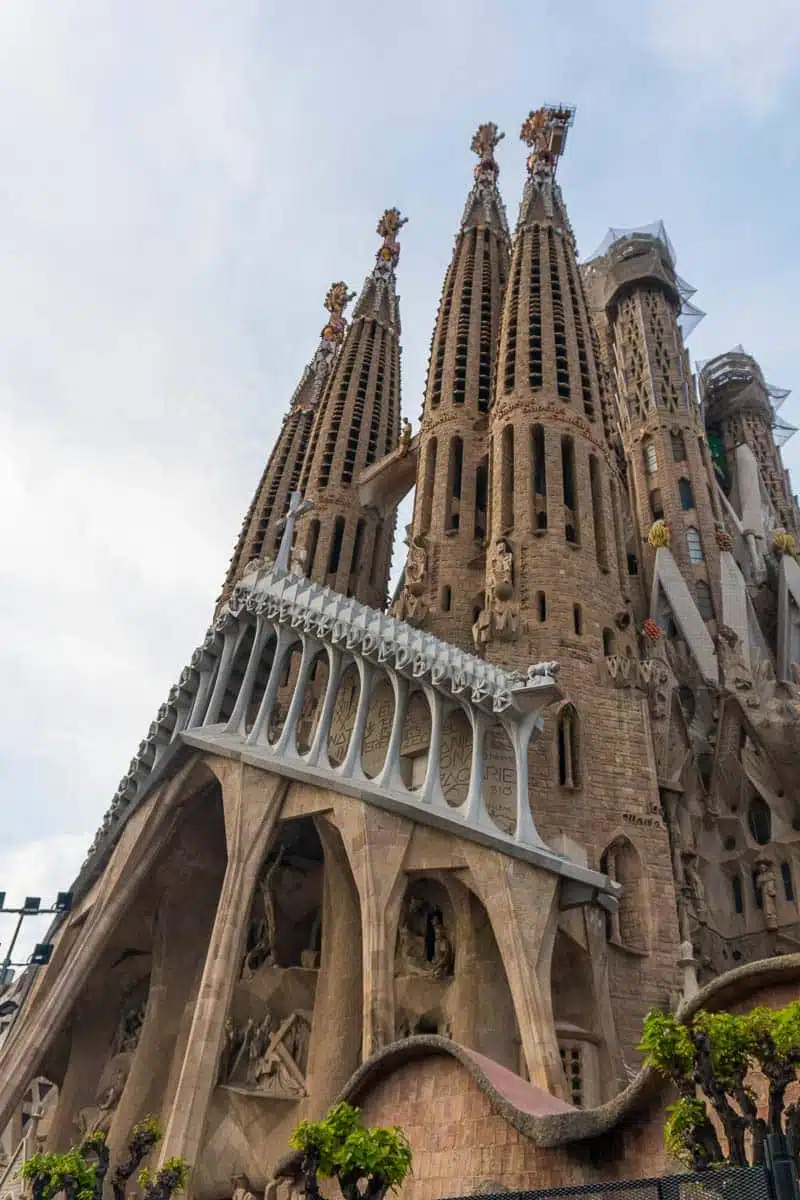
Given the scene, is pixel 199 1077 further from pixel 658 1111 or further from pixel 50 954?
pixel 658 1111

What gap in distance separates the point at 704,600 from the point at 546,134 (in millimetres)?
18702

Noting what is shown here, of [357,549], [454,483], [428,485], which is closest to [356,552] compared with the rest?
[357,549]

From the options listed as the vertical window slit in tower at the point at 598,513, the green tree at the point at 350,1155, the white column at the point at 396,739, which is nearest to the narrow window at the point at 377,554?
the vertical window slit in tower at the point at 598,513

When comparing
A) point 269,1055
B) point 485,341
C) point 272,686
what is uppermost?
point 485,341

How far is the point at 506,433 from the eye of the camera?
938 inches

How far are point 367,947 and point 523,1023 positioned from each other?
284cm

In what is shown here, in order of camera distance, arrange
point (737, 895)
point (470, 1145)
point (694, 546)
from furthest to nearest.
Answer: point (694, 546)
point (737, 895)
point (470, 1145)

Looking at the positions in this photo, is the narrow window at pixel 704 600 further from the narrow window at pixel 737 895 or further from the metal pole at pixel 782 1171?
the metal pole at pixel 782 1171

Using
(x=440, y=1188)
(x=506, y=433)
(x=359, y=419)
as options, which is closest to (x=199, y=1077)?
(x=440, y=1188)

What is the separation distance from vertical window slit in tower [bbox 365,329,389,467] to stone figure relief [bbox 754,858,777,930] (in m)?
19.2

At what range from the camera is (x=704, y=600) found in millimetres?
28203

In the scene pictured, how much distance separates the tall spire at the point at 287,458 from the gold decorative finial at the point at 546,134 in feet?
40.7

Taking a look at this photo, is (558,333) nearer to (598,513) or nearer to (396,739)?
(598,513)

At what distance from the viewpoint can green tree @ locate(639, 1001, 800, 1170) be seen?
6.29 meters
